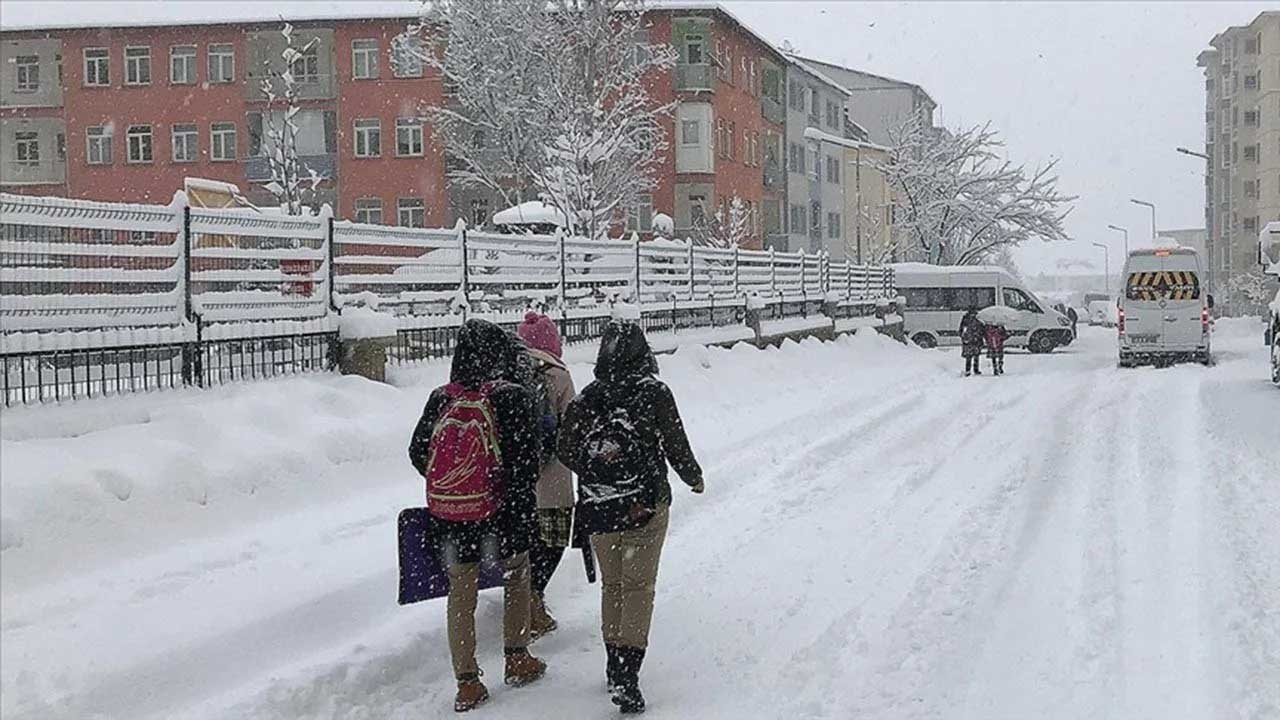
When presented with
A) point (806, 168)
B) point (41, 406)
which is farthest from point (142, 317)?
point (806, 168)

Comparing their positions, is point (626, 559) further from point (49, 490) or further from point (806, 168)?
point (806, 168)

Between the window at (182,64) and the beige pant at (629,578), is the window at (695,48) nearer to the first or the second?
the window at (182,64)

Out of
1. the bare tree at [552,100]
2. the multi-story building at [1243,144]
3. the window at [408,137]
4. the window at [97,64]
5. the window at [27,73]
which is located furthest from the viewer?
the multi-story building at [1243,144]

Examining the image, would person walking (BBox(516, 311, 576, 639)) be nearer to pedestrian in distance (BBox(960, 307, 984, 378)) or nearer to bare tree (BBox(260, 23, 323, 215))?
pedestrian in distance (BBox(960, 307, 984, 378))

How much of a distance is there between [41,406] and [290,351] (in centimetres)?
301

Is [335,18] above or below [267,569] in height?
above

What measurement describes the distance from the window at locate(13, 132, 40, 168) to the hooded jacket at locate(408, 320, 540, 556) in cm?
5150

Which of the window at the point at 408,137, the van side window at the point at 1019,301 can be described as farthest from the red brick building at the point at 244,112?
the van side window at the point at 1019,301

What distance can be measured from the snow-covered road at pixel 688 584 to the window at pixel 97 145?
1695 inches

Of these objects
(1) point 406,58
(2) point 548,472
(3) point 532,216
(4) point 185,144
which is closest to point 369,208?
(1) point 406,58

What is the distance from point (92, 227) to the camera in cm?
940

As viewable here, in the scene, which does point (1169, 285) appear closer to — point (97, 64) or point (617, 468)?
point (617, 468)

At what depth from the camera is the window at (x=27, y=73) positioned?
A: 52094 millimetres

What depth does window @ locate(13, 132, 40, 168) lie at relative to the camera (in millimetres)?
52500
